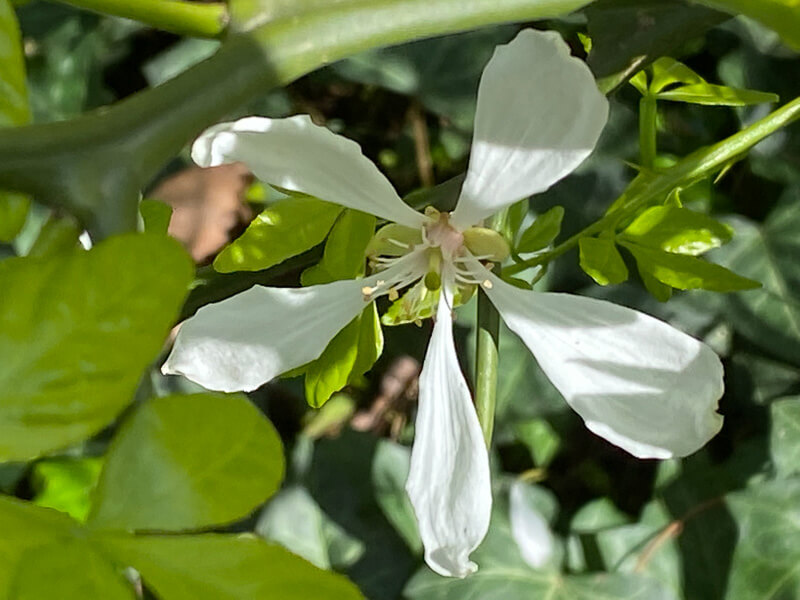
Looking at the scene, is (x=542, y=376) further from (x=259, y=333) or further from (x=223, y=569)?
(x=223, y=569)

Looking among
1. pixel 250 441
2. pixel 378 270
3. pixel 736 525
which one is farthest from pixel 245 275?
pixel 736 525

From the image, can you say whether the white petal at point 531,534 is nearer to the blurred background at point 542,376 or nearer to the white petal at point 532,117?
the blurred background at point 542,376

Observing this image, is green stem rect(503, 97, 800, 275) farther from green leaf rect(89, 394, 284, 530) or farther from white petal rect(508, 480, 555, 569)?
white petal rect(508, 480, 555, 569)

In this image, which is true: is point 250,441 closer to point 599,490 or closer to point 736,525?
point 736,525

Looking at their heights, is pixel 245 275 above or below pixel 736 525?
above

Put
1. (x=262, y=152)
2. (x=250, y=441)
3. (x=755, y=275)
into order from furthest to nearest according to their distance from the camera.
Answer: (x=755, y=275) → (x=262, y=152) → (x=250, y=441)
